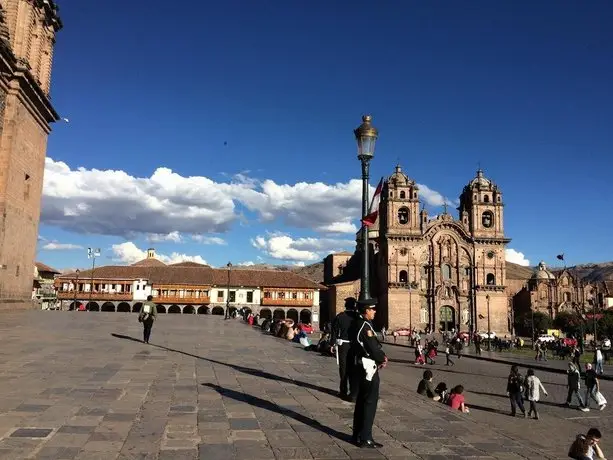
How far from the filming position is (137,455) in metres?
4.32

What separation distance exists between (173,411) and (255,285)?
54.6 metres

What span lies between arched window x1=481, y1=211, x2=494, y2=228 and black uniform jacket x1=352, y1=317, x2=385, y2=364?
59145 millimetres

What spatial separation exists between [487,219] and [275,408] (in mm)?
59344

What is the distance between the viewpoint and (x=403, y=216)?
2384 inches

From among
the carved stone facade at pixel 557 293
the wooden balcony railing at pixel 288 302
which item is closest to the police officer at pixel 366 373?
the wooden balcony railing at pixel 288 302

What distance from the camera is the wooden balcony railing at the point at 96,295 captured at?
5606 centimetres

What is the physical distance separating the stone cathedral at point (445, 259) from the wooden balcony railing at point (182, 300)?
20.3 m

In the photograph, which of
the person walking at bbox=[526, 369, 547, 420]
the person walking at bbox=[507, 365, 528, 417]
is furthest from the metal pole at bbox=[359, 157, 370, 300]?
the person walking at bbox=[526, 369, 547, 420]

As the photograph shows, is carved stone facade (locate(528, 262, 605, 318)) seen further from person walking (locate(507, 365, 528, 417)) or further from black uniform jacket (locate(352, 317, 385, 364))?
black uniform jacket (locate(352, 317, 385, 364))

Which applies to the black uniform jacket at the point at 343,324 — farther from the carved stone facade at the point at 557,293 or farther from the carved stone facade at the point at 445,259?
the carved stone facade at the point at 557,293

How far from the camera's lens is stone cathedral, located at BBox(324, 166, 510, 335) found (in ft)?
A: 192

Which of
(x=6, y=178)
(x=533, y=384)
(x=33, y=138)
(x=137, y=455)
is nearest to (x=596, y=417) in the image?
(x=533, y=384)

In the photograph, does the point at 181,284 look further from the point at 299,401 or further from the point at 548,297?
the point at 299,401

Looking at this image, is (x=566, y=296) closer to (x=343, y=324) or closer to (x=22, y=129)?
(x=22, y=129)
